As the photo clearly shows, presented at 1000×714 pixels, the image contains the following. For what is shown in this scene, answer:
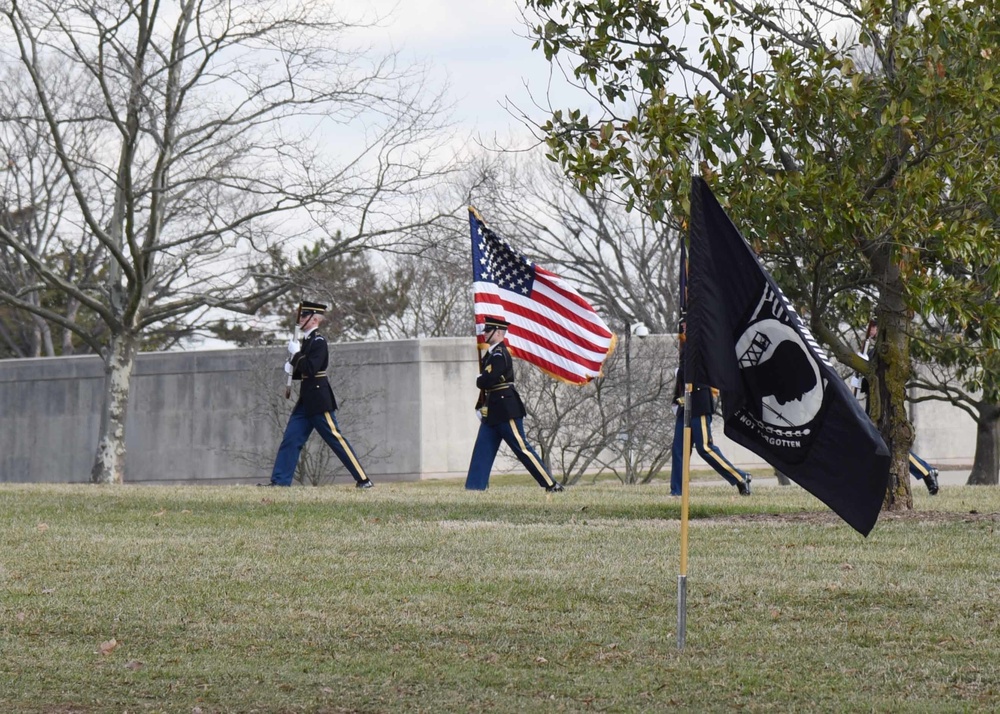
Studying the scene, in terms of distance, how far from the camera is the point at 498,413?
15.8 metres

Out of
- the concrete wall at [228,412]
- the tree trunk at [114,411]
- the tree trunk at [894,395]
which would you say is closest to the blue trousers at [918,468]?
the tree trunk at [894,395]

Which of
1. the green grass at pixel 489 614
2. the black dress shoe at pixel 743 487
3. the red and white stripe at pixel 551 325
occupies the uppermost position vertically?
the red and white stripe at pixel 551 325

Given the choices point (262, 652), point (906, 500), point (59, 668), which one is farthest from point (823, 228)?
point (59, 668)

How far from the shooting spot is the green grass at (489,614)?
19.2ft

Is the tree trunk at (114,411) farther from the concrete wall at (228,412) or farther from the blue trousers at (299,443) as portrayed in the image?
the blue trousers at (299,443)

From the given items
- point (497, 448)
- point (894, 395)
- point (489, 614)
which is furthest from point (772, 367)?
point (497, 448)

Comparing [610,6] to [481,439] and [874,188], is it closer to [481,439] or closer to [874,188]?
[874,188]

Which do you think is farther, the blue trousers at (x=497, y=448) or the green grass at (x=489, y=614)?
the blue trousers at (x=497, y=448)

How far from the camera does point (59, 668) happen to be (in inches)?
248

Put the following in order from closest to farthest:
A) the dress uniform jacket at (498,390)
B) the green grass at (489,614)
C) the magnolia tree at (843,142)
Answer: the green grass at (489,614), the magnolia tree at (843,142), the dress uniform jacket at (498,390)

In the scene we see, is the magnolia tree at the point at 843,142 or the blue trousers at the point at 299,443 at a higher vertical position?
the magnolia tree at the point at 843,142

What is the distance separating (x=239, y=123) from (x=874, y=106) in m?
13.7

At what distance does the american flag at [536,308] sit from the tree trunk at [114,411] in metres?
9.71

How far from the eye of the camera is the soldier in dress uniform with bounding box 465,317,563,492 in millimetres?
15648
